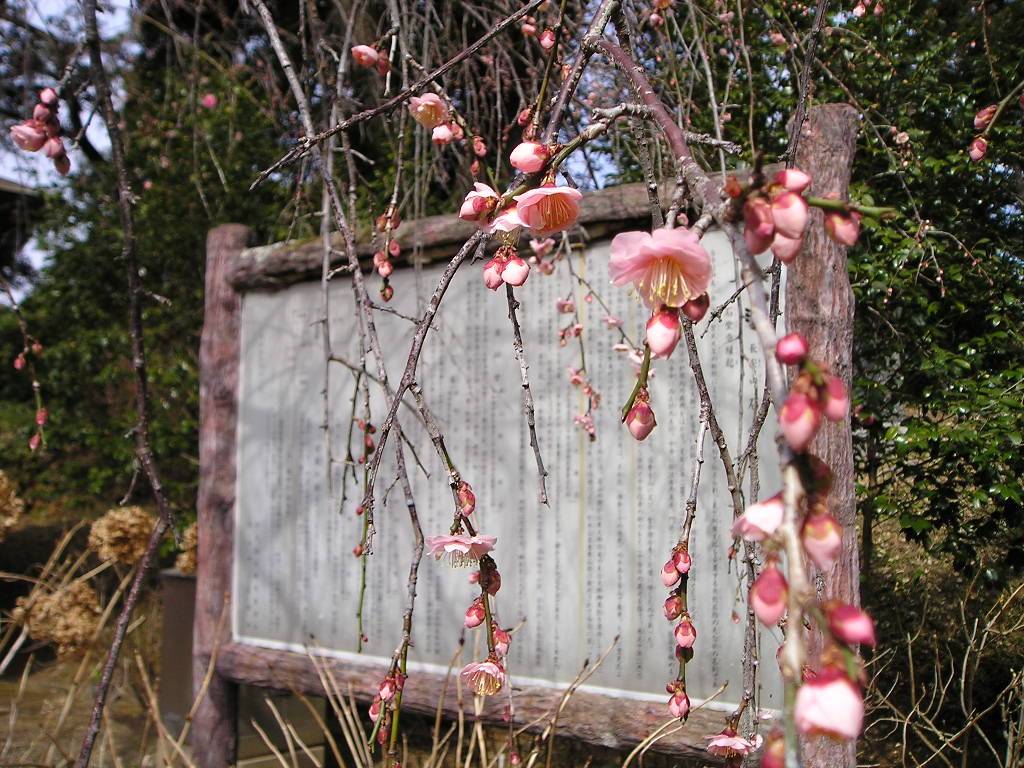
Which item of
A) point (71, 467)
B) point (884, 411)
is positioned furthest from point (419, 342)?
point (71, 467)

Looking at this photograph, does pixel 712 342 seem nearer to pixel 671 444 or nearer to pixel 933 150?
pixel 671 444

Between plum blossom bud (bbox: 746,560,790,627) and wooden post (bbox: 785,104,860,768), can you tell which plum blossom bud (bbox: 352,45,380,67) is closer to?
wooden post (bbox: 785,104,860,768)

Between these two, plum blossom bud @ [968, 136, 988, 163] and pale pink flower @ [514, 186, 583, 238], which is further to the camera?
plum blossom bud @ [968, 136, 988, 163]

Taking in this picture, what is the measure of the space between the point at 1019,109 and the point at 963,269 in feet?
1.56

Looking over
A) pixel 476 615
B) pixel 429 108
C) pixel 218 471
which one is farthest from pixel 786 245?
pixel 218 471

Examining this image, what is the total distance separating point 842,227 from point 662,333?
114 millimetres

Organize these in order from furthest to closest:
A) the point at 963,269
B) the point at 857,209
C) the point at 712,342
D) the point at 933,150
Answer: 1. the point at 933,150
2. the point at 963,269
3. the point at 712,342
4. the point at 857,209

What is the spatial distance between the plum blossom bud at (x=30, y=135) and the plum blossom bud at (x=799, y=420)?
1.28m

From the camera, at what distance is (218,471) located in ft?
7.70

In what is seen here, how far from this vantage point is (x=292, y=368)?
2.29 metres

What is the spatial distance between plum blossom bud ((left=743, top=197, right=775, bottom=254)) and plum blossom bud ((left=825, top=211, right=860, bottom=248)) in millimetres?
37

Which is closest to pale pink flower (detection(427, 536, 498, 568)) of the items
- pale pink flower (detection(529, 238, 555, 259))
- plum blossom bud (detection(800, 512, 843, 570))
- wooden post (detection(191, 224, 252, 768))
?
plum blossom bud (detection(800, 512, 843, 570))

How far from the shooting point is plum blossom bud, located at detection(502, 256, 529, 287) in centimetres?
64

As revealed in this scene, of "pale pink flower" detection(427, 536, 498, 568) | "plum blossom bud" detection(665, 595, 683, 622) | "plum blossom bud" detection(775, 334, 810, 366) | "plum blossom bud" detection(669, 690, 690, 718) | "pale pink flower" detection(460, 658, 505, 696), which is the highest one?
"plum blossom bud" detection(775, 334, 810, 366)
